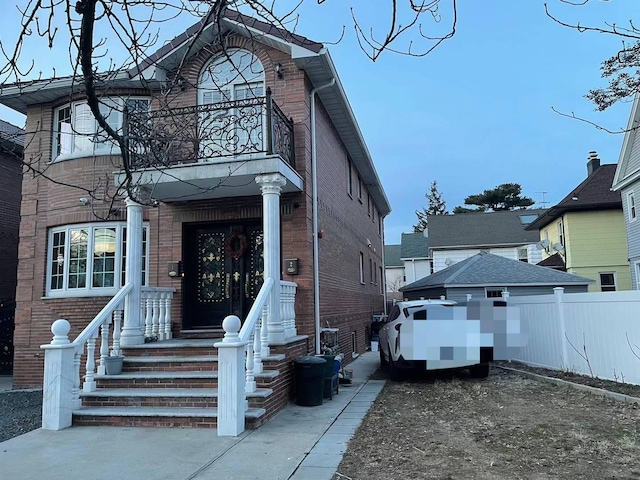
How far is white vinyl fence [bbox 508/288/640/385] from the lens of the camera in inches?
327

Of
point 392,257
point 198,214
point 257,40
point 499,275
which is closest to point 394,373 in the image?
point 198,214

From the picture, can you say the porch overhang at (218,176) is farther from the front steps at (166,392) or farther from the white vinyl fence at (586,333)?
the white vinyl fence at (586,333)

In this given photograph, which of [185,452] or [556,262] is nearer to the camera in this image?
[185,452]

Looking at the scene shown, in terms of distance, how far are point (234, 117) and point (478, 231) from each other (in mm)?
27929

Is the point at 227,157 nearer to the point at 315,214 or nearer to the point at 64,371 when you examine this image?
the point at 315,214

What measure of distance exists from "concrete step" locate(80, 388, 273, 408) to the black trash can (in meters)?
1.01

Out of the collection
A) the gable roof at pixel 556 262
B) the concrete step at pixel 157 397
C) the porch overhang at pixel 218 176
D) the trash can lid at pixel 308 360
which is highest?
the porch overhang at pixel 218 176

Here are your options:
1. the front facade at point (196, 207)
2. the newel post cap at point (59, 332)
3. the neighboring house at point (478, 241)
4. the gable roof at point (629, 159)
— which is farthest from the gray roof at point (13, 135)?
the neighboring house at point (478, 241)

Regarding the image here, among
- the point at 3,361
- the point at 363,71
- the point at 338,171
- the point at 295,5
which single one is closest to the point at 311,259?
the point at 338,171

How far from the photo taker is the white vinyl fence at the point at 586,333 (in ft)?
27.3

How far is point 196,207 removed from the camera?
1017cm

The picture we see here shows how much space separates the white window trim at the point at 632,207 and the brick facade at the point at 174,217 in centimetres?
1300

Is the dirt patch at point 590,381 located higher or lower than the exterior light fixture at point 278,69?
lower

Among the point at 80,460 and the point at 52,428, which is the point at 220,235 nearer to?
the point at 52,428
